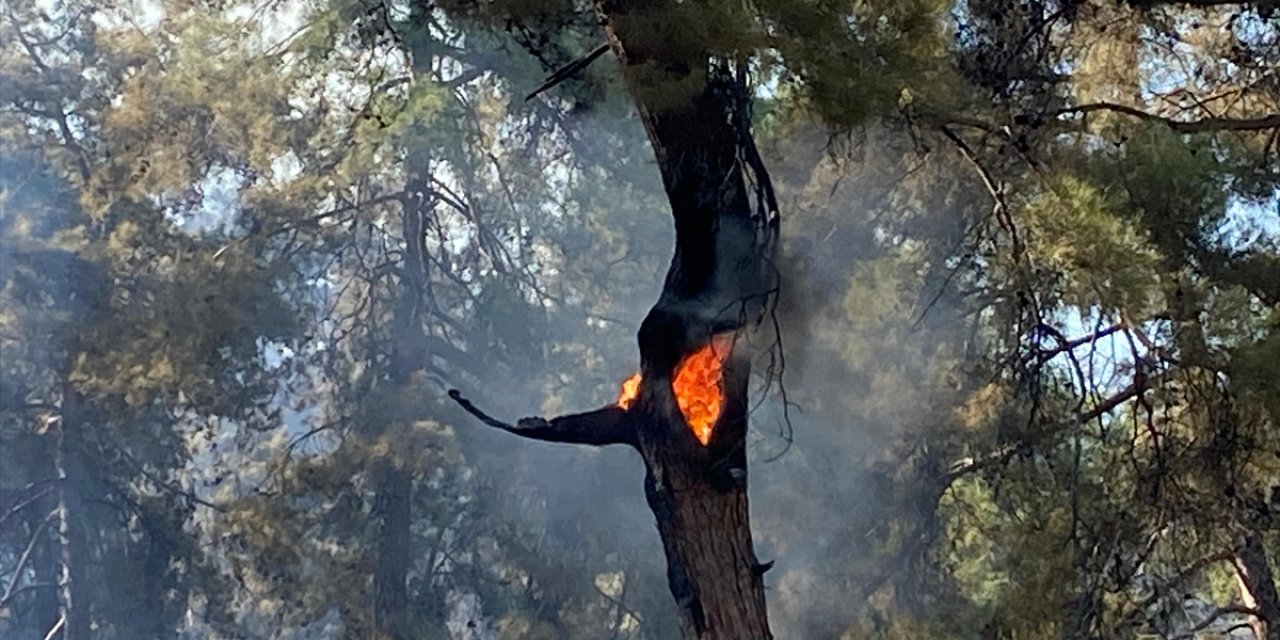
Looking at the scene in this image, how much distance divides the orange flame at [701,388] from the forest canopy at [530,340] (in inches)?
3.1

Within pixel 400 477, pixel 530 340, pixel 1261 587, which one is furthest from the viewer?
pixel 530 340

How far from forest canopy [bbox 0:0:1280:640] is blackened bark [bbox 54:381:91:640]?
4cm

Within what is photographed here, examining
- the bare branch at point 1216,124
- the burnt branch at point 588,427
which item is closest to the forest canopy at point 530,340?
the bare branch at point 1216,124

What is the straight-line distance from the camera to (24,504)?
11.9 m

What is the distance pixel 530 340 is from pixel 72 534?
4711 millimetres

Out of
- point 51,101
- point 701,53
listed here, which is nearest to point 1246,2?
point 701,53

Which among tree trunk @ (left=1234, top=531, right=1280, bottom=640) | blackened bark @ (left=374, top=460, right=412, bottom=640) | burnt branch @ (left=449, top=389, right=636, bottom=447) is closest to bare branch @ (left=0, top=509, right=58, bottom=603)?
blackened bark @ (left=374, top=460, right=412, bottom=640)

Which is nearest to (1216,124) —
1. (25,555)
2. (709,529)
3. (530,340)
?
(709,529)

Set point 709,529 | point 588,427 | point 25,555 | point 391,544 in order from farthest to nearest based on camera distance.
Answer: point 25,555, point 391,544, point 588,427, point 709,529

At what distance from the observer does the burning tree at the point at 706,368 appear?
3.81m

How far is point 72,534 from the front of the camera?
11.7m

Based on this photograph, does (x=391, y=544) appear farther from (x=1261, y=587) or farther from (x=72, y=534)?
(x=1261, y=587)

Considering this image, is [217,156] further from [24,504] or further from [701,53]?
[701,53]

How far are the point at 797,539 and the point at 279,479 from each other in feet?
14.9
